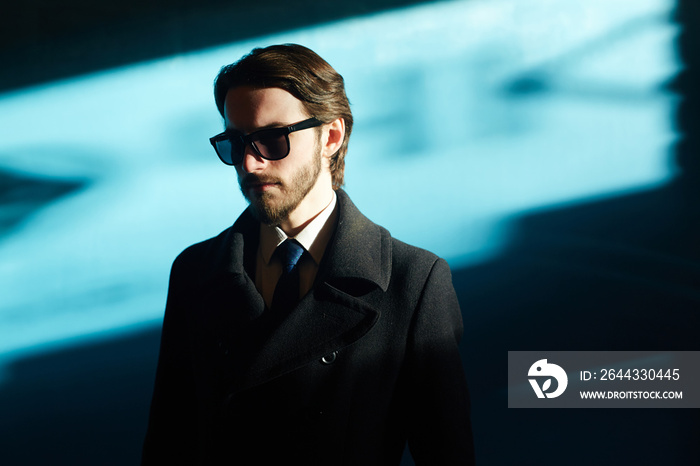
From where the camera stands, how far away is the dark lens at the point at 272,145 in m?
1.19

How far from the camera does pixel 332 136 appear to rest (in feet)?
4.40

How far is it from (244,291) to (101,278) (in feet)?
3.61

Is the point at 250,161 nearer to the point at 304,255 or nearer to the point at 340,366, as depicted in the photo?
the point at 304,255

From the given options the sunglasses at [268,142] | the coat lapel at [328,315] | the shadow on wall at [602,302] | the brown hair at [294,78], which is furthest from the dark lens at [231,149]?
the shadow on wall at [602,302]

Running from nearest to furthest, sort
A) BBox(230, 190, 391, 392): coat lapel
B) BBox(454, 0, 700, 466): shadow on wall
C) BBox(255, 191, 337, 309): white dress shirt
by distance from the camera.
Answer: BBox(230, 190, 391, 392): coat lapel < BBox(255, 191, 337, 309): white dress shirt < BBox(454, 0, 700, 466): shadow on wall

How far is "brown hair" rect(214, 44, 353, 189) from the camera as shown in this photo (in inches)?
47.6

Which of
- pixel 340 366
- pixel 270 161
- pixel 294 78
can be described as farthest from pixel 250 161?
pixel 340 366

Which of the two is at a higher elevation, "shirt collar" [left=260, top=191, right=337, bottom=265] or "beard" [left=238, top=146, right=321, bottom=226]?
"beard" [left=238, top=146, right=321, bottom=226]

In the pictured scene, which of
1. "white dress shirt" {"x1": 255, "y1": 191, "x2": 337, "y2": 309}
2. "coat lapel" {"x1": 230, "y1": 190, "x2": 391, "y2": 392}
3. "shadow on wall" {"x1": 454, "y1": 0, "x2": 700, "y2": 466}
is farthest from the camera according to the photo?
"shadow on wall" {"x1": 454, "y1": 0, "x2": 700, "y2": 466}

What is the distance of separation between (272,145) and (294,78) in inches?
6.9

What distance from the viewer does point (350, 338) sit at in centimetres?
119

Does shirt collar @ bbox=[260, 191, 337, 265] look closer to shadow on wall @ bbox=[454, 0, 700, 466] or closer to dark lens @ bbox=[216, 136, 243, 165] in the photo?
dark lens @ bbox=[216, 136, 243, 165]

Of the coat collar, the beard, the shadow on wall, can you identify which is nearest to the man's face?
the beard

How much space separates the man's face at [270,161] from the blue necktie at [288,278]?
79 mm
